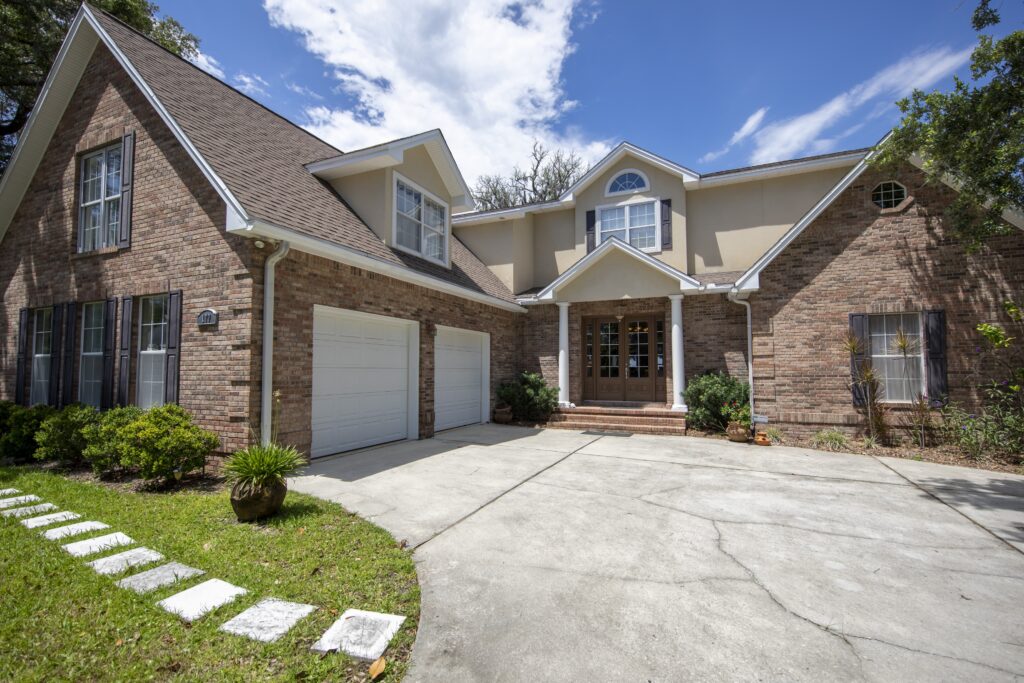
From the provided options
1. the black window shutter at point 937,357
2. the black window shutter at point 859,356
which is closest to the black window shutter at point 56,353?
the black window shutter at point 859,356

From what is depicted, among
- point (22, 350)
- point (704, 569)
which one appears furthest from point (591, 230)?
point (22, 350)

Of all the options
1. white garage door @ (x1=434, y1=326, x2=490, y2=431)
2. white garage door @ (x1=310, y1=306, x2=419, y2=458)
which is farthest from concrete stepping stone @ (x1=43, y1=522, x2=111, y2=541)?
white garage door @ (x1=434, y1=326, x2=490, y2=431)

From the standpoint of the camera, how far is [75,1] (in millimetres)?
12445

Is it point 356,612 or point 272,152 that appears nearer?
point 356,612

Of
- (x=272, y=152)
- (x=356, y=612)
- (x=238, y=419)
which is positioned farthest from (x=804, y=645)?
(x=272, y=152)

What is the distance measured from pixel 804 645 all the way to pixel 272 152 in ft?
35.3

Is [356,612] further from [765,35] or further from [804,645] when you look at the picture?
[765,35]

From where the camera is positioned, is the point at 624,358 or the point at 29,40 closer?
the point at 29,40

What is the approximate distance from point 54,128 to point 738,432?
15733 millimetres

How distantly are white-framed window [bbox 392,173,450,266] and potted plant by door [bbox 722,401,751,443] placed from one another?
7.58m

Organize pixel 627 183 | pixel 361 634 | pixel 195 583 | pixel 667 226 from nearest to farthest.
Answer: pixel 361 634, pixel 195 583, pixel 667 226, pixel 627 183

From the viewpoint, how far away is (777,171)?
11586 mm

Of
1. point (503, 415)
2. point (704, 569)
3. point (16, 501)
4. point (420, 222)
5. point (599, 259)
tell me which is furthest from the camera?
point (503, 415)

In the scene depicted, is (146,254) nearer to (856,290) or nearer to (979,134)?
(856,290)
